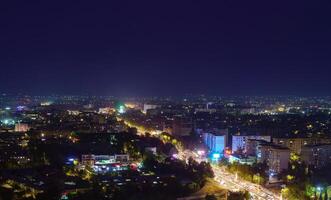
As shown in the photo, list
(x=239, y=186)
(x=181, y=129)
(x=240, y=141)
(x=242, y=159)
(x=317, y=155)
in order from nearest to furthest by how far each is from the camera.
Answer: (x=239, y=186), (x=317, y=155), (x=242, y=159), (x=240, y=141), (x=181, y=129)

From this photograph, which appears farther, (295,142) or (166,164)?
(295,142)

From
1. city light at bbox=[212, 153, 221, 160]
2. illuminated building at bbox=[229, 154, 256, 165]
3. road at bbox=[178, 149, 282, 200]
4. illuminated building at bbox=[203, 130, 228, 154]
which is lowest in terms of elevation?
road at bbox=[178, 149, 282, 200]

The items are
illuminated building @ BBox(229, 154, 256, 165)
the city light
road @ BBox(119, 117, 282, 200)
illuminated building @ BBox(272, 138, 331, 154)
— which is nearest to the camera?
road @ BBox(119, 117, 282, 200)

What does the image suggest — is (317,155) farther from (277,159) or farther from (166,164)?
(166,164)

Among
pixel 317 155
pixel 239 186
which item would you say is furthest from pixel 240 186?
pixel 317 155

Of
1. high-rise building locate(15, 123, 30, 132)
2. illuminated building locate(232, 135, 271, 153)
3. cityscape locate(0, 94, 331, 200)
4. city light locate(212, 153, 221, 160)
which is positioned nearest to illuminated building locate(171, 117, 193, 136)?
cityscape locate(0, 94, 331, 200)

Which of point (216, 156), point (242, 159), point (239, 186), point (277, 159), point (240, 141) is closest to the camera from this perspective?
point (239, 186)

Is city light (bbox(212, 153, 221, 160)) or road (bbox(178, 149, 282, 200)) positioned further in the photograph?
city light (bbox(212, 153, 221, 160))

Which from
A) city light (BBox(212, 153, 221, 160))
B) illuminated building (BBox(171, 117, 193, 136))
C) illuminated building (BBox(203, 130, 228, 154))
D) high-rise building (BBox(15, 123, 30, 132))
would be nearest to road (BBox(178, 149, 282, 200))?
city light (BBox(212, 153, 221, 160))

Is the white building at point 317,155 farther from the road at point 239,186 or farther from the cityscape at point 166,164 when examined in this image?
the road at point 239,186

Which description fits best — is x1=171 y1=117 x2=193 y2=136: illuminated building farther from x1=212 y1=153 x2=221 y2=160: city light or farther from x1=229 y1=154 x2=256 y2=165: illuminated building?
x1=229 y1=154 x2=256 y2=165: illuminated building

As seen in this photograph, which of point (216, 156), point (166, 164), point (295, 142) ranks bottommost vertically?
point (216, 156)

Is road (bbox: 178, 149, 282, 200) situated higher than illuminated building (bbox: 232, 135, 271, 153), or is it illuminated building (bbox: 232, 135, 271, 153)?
illuminated building (bbox: 232, 135, 271, 153)

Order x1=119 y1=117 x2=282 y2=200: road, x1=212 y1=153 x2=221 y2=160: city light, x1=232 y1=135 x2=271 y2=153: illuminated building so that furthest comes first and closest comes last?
1. x1=232 y1=135 x2=271 y2=153: illuminated building
2. x1=212 y1=153 x2=221 y2=160: city light
3. x1=119 y1=117 x2=282 y2=200: road
